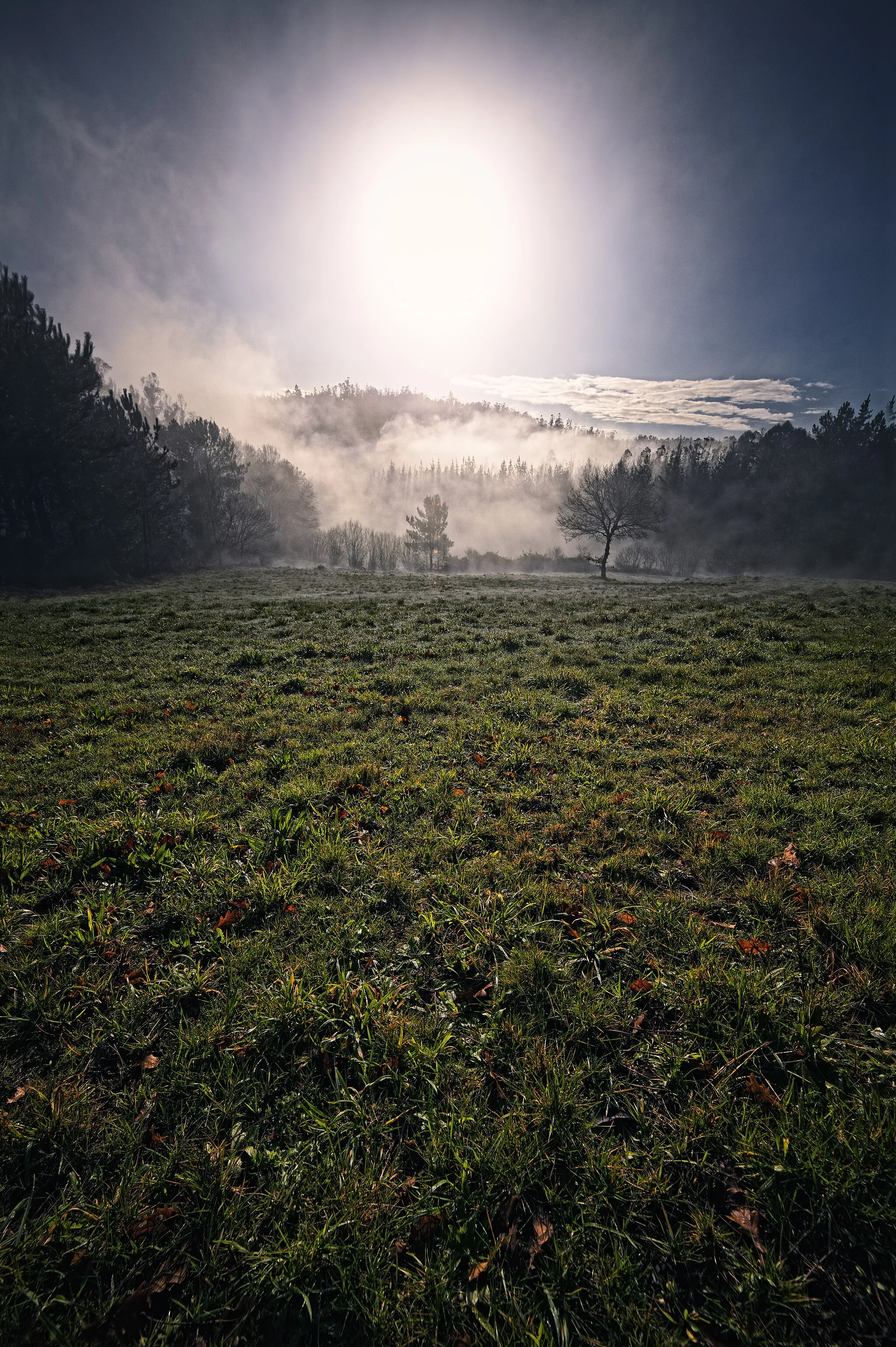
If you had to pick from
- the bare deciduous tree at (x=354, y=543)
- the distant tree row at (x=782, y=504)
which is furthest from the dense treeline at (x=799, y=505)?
the bare deciduous tree at (x=354, y=543)

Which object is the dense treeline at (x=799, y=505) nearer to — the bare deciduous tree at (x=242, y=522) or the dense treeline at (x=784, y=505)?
the dense treeline at (x=784, y=505)

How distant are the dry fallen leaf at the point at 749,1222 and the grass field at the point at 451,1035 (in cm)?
2

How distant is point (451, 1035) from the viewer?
316cm

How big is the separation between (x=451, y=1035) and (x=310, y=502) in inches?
4272

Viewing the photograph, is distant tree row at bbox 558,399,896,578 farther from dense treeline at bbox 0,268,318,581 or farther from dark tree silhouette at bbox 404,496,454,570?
dense treeline at bbox 0,268,318,581

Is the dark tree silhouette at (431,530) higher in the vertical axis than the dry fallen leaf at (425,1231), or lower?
higher

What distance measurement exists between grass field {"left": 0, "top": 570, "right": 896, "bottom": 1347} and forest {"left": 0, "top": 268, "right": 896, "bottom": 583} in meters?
41.6

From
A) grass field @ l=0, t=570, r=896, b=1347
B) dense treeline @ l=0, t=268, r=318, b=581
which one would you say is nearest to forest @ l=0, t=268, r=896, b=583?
dense treeline @ l=0, t=268, r=318, b=581

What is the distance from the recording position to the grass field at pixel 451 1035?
2.12m

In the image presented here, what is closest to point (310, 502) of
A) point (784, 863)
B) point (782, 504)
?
point (782, 504)

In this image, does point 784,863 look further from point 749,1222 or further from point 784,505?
point 784,505

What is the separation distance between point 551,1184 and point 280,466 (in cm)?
11298

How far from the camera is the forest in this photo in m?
37.4

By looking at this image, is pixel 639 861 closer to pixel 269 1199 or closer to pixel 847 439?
pixel 269 1199
